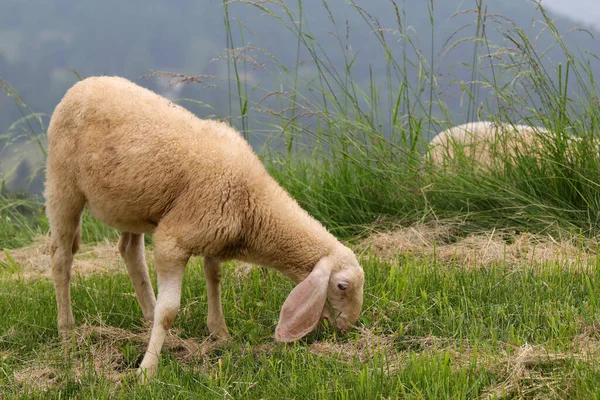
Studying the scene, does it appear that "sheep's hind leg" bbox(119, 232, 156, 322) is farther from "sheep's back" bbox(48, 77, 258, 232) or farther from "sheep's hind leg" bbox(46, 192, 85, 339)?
"sheep's back" bbox(48, 77, 258, 232)

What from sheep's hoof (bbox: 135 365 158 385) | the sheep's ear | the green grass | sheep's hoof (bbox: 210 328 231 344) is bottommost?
sheep's hoof (bbox: 135 365 158 385)

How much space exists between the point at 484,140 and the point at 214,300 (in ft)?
9.54

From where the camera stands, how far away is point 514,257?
552 centimetres

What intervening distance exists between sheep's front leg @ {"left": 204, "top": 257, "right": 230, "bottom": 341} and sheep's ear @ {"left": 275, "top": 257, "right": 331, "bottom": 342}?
2.39 ft

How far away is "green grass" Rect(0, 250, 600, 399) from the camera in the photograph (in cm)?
355

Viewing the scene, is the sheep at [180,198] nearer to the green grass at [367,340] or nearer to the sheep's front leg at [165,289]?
the sheep's front leg at [165,289]

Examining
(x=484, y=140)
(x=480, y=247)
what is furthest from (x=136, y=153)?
(x=484, y=140)

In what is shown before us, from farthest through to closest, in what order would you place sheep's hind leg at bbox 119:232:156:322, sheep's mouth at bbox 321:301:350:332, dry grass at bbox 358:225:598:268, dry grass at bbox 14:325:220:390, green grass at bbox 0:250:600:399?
dry grass at bbox 358:225:598:268
sheep's hind leg at bbox 119:232:156:322
sheep's mouth at bbox 321:301:350:332
dry grass at bbox 14:325:220:390
green grass at bbox 0:250:600:399

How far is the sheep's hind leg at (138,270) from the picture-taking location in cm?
507

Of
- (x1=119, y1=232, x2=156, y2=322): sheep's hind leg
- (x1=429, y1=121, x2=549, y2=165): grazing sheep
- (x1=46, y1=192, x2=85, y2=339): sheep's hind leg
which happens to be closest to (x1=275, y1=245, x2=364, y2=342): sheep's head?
(x1=119, y1=232, x2=156, y2=322): sheep's hind leg

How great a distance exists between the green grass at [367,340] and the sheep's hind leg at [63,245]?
0.15 meters

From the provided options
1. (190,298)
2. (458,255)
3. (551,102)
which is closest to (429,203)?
(458,255)

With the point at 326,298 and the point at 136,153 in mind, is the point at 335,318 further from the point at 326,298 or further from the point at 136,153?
the point at 136,153

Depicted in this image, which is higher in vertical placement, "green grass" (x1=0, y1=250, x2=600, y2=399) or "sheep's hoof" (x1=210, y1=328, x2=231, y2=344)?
"green grass" (x1=0, y1=250, x2=600, y2=399)
